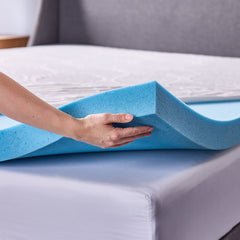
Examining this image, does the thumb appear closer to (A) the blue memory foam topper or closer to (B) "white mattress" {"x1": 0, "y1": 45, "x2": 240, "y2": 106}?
(A) the blue memory foam topper

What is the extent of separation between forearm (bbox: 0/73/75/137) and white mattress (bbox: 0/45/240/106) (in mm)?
295

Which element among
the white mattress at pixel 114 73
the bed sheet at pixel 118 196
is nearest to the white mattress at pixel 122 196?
the bed sheet at pixel 118 196

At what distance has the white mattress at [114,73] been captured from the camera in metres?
1.18

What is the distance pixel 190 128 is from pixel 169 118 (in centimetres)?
6

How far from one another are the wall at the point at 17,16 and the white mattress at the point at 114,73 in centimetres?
111

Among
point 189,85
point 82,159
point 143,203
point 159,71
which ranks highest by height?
point 159,71

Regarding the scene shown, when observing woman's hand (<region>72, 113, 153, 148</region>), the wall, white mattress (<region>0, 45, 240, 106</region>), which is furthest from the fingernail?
the wall

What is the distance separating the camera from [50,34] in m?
2.96

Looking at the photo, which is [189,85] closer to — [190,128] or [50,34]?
[190,128]

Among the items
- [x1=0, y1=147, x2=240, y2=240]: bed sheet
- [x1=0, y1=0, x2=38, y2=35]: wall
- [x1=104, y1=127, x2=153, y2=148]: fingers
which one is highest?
[x1=0, y1=0, x2=38, y2=35]: wall

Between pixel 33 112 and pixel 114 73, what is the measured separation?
857mm

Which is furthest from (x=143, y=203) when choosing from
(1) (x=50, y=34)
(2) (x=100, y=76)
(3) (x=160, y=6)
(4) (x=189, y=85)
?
(1) (x=50, y=34)

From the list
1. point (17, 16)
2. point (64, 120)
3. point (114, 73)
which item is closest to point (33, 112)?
point (64, 120)

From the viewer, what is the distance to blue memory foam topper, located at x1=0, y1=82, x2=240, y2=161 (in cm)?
69
